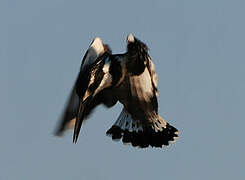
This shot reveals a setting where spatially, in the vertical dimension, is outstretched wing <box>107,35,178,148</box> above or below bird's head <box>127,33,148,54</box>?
below

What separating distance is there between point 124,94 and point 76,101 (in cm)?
78

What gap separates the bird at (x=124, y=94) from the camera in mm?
8070

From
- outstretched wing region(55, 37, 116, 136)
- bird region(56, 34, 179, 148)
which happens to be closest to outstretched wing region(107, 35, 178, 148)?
bird region(56, 34, 179, 148)

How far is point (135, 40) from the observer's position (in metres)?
7.71

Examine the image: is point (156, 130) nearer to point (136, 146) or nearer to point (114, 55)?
point (136, 146)

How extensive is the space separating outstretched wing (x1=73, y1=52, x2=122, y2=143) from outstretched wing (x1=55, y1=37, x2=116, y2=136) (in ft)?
1.36

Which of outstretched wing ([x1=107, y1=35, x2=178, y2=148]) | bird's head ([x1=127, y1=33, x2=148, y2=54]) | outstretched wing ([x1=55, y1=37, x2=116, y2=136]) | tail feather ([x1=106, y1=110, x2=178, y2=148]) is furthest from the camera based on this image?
tail feather ([x1=106, y1=110, x2=178, y2=148])

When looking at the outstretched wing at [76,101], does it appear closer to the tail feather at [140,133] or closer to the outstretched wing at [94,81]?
the outstretched wing at [94,81]

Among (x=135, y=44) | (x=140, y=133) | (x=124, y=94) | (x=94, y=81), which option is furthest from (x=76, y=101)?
(x=135, y=44)

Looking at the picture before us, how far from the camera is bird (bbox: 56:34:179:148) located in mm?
8070

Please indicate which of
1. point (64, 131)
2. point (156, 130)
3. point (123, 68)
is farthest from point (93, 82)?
point (156, 130)

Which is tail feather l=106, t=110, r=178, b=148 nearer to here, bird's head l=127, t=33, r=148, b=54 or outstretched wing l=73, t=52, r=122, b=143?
outstretched wing l=73, t=52, r=122, b=143

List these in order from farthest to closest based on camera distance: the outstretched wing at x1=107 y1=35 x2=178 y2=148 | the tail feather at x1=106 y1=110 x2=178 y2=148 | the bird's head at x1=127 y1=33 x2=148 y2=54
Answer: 1. the tail feather at x1=106 y1=110 x2=178 y2=148
2. the outstretched wing at x1=107 y1=35 x2=178 y2=148
3. the bird's head at x1=127 y1=33 x2=148 y2=54

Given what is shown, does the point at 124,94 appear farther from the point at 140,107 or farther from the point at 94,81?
the point at 94,81
